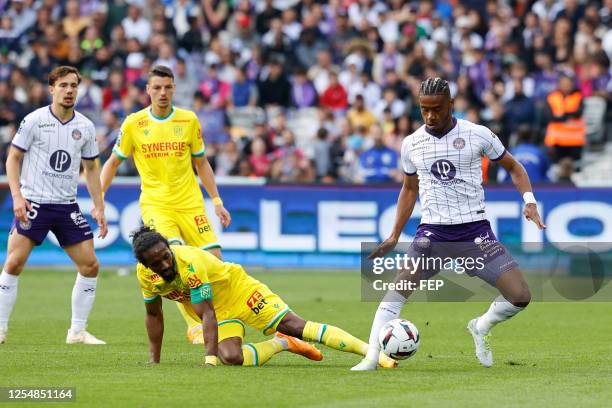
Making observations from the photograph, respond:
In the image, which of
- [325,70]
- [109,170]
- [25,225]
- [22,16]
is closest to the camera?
[25,225]

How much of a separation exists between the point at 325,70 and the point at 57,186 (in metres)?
13.7

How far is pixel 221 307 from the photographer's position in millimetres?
10625

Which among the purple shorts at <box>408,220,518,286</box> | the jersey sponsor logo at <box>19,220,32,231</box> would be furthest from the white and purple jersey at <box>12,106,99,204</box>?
the purple shorts at <box>408,220,518,286</box>

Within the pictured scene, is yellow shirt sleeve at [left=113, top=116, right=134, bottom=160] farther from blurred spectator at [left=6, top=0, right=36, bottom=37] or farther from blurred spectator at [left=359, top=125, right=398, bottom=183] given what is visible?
blurred spectator at [left=6, top=0, right=36, bottom=37]

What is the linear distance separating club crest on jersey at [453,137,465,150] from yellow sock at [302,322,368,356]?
73.0 inches

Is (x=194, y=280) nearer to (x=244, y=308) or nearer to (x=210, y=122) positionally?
(x=244, y=308)

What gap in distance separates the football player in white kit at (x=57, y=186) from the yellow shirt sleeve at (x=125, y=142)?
322 millimetres

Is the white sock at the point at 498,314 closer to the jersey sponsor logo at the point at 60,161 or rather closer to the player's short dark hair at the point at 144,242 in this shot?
the player's short dark hair at the point at 144,242

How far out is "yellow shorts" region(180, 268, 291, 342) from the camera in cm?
1052

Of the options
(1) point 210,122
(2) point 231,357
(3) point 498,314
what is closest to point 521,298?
(3) point 498,314

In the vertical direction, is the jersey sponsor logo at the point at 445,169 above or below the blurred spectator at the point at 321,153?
above

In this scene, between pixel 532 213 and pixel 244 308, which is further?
pixel 244 308

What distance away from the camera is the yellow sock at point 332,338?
1032cm

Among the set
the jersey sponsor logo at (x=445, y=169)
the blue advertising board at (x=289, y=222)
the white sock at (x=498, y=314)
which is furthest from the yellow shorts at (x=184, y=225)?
the blue advertising board at (x=289, y=222)
